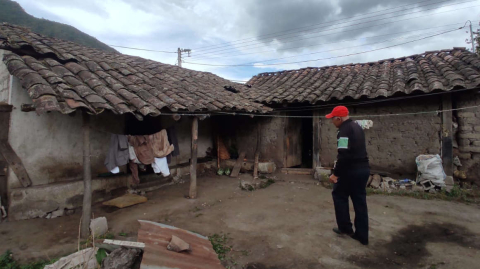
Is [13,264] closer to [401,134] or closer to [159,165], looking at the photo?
[159,165]

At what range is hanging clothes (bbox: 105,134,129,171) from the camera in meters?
5.76

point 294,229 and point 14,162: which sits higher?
point 14,162

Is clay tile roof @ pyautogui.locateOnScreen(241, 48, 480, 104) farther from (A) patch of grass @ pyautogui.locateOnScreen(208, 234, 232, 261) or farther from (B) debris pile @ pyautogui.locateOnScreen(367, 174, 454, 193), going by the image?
(A) patch of grass @ pyautogui.locateOnScreen(208, 234, 232, 261)

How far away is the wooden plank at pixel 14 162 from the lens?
5135 mm

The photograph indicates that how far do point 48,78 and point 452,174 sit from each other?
977cm

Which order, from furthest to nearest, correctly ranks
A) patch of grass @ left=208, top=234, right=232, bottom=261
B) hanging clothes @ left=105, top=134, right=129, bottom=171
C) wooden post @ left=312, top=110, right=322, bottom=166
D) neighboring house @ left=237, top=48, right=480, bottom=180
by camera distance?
wooden post @ left=312, top=110, right=322, bottom=166
neighboring house @ left=237, top=48, right=480, bottom=180
hanging clothes @ left=105, top=134, right=129, bottom=171
patch of grass @ left=208, top=234, right=232, bottom=261

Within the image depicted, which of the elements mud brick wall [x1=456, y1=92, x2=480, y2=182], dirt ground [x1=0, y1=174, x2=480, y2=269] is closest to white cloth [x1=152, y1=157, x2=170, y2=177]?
dirt ground [x1=0, y1=174, x2=480, y2=269]

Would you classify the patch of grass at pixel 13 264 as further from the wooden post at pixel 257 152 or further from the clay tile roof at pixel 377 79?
the clay tile roof at pixel 377 79

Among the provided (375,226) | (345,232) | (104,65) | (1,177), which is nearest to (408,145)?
(375,226)

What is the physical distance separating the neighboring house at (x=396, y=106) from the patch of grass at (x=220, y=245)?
5473mm

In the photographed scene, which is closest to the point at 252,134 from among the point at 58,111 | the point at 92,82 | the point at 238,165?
the point at 238,165

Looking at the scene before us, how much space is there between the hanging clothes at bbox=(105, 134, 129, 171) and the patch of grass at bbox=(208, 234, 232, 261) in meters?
A: 2.81

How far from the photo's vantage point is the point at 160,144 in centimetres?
667

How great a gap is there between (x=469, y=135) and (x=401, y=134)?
1.56m
